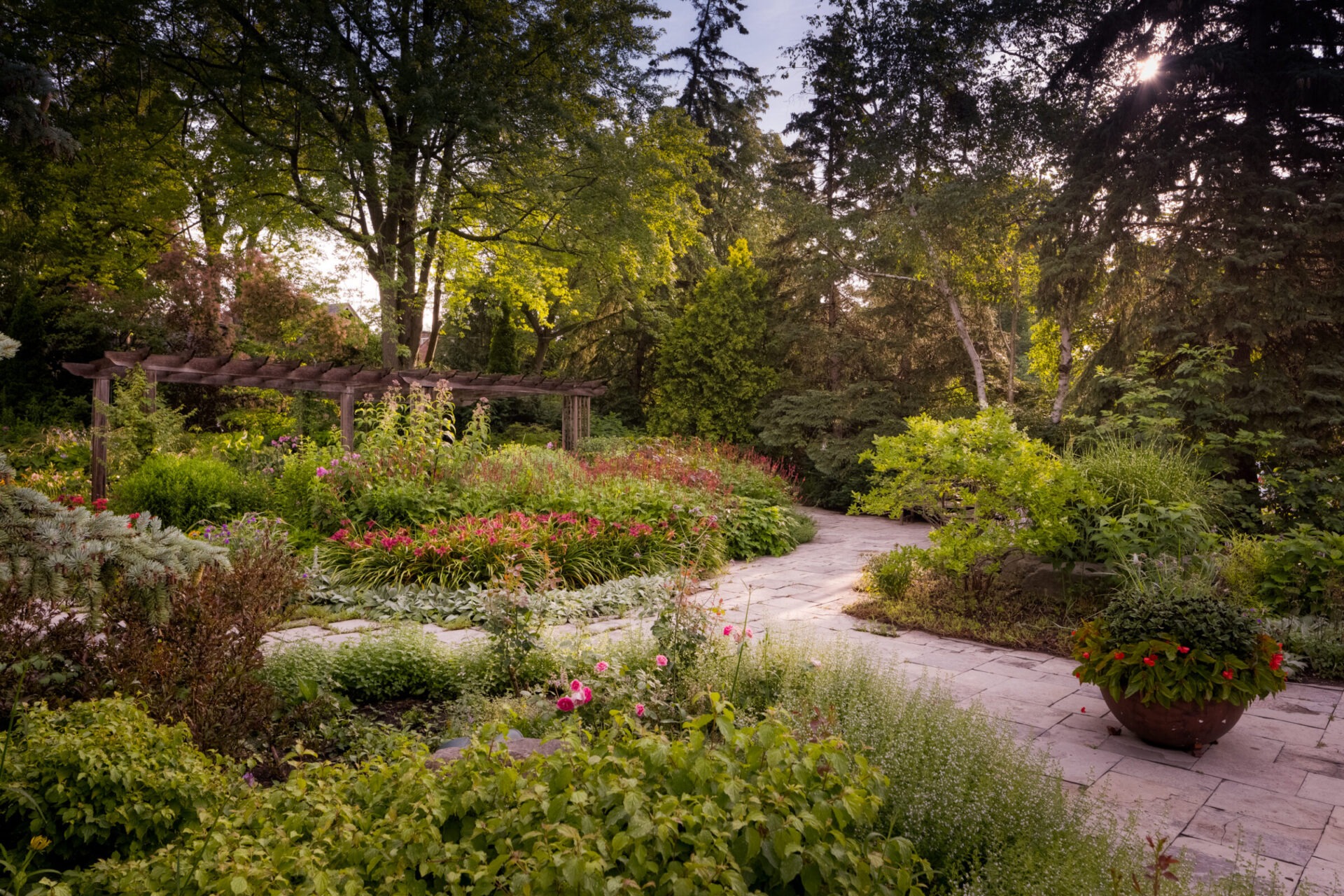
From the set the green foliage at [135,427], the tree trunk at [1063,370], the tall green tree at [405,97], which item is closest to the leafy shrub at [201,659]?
the green foliage at [135,427]

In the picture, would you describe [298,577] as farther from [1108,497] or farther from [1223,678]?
[1108,497]

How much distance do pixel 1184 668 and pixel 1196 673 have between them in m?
0.06

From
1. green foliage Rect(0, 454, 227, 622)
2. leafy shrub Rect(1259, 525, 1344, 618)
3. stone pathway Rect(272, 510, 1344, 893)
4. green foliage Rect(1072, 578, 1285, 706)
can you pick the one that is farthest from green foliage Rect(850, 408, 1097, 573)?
green foliage Rect(0, 454, 227, 622)

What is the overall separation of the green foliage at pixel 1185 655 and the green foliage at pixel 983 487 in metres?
1.89

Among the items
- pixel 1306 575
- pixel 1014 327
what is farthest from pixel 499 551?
pixel 1014 327

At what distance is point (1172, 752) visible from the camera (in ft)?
10.4

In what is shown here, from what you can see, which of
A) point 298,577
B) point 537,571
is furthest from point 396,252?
point 298,577

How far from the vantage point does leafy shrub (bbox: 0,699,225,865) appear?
5.88ft

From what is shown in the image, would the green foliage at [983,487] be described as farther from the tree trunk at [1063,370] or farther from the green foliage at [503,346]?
the green foliage at [503,346]

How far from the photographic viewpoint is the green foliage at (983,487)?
17.0ft

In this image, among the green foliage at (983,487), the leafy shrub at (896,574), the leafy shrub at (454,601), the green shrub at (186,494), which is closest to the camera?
the leafy shrub at (454,601)

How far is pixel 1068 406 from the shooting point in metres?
9.62

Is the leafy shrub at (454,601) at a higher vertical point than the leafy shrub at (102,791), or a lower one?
lower

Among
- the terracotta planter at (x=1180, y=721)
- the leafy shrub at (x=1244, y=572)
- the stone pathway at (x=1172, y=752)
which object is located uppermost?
the leafy shrub at (x=1244, y=572)
